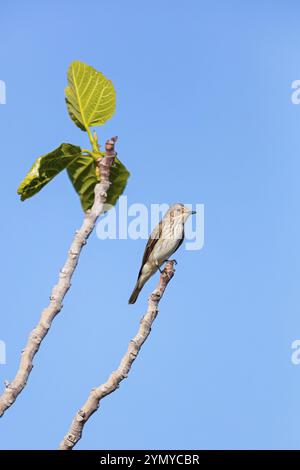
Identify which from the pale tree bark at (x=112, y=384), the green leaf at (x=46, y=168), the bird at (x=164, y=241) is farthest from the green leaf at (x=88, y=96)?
the bird at (x=164, y=241)

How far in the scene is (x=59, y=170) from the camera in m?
7.15

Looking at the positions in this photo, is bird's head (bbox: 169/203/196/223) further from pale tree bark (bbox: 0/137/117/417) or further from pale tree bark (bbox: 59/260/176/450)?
pale tree bark (bbox: 0/137/117/417)

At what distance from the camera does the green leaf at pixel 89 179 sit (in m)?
7.17

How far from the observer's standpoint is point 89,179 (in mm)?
7234

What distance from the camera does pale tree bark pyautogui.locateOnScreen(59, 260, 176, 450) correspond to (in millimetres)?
5852

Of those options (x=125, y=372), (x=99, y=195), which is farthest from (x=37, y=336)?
(x=99, y=195)

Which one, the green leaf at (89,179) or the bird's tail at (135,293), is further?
the bird's tail at (135,293)

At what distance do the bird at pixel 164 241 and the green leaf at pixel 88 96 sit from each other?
15.4 feet

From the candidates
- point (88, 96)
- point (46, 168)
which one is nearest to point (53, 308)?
point (46, 168)

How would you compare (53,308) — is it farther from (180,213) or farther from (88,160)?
(180,213)

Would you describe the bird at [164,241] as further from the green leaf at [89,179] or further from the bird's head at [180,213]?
the green leaf at [89,179]

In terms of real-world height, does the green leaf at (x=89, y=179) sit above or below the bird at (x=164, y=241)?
below

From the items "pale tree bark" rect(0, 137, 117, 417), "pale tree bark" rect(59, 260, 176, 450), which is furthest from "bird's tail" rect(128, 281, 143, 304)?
"pale tree bark" rect(0, 137, 117, 417)
